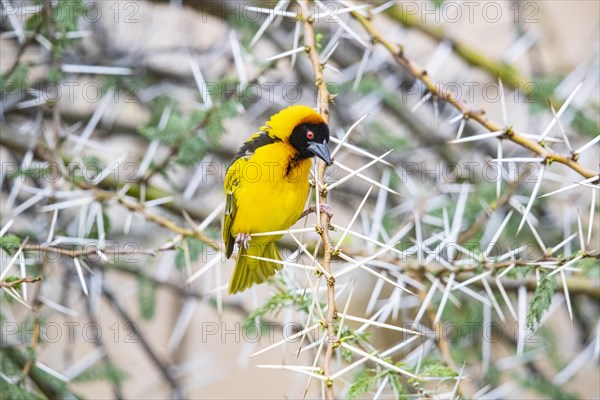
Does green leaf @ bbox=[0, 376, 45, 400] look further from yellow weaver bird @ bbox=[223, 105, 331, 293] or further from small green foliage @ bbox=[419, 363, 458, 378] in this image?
small green foliage @ bbox=[419, 363, 458, 378]

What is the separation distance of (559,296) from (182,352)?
2.60 m

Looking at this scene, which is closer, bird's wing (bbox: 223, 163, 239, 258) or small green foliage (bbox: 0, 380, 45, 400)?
small green foliage (bbox: 0, 380, 45, 400)

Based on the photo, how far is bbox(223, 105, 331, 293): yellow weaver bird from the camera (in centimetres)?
290

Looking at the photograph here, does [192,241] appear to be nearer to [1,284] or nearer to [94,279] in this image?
[94,279]

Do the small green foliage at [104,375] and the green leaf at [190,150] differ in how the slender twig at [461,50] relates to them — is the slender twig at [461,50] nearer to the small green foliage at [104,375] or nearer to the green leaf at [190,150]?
the green leaf at [190,150]

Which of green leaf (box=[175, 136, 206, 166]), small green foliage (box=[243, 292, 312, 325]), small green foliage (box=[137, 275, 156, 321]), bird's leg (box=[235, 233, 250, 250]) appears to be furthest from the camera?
small green foliage (box=[137, 275, 156, 321])

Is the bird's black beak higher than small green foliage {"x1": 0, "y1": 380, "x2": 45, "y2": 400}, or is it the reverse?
the bird's black beak

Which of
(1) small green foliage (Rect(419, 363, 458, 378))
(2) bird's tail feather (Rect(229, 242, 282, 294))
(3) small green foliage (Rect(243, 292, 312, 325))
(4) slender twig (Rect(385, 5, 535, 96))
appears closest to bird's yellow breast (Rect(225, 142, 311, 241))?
(2) bird's tail feather (Rect(229, 242, 282, 294))

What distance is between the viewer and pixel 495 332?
3.80m

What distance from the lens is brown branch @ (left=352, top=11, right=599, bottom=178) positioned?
219cm

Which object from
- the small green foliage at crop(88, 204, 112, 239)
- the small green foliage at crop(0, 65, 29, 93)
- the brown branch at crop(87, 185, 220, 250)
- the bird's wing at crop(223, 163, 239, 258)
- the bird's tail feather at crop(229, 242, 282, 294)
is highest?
the small green foliage at crop(0, 65, 29, 93)

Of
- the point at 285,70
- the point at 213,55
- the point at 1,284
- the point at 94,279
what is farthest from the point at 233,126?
the point at 1,284

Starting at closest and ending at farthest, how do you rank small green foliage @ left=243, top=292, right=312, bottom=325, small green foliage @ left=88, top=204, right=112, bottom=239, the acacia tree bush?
small green foliage @ left=243, top=292, right=312, bottom=325
the acacia tree bush
small green foliage @ left=88, top=204, right=112, bottom=239

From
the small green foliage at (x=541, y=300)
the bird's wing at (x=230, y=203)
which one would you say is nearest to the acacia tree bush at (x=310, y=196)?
the small green foliage at (x=541, y=300)
